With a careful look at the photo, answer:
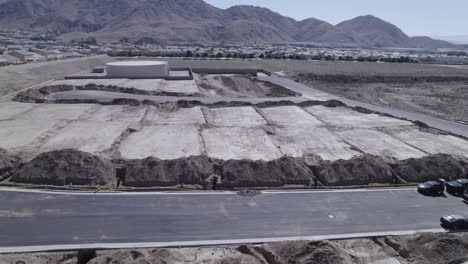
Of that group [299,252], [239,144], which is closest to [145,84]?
[239,144]

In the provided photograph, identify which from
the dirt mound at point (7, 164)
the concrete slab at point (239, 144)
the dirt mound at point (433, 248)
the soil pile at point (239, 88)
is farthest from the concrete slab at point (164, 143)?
the soil pile at point (239, 88)

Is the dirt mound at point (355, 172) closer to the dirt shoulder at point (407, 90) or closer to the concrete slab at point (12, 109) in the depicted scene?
the dirt shoulder at point (407, 90)

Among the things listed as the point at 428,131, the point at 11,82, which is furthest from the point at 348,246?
the point at 11,82

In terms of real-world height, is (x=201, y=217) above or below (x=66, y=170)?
below

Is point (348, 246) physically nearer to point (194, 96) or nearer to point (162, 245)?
point (162, 245)

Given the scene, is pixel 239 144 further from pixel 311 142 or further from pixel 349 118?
pixel 349 118
